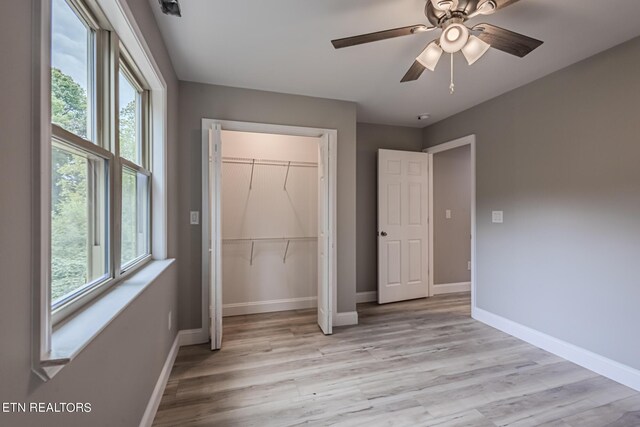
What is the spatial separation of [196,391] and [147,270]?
93cm

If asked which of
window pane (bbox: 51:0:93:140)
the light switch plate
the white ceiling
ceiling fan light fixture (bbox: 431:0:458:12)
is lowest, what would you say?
the light switch plate

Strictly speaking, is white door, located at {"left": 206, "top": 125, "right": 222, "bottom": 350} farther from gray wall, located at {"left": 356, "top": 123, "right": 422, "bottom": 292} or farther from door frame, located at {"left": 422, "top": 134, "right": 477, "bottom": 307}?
door frame, located at {"left": 422, "top": 134, "right": 477, "bottom": 307}

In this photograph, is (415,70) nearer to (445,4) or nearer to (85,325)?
(445,4)

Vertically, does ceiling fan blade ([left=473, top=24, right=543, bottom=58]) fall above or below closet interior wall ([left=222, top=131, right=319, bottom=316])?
above

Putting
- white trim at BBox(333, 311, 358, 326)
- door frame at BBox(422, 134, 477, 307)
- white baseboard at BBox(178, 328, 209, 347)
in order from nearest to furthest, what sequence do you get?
white baseboard at BBox(178, 328, 209, 347), white trim at BBox(333, 311, 358, 326), door frame at BBox(422, 134, 477, 307)

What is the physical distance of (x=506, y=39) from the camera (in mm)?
1622

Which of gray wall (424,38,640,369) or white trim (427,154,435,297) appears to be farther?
white trim (427,154,435,297)

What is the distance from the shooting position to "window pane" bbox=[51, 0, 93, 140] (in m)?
0.99

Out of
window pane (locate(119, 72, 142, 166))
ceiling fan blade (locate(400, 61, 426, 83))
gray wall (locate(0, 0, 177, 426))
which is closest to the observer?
gray wall (locate(0, 0, 177, 426))

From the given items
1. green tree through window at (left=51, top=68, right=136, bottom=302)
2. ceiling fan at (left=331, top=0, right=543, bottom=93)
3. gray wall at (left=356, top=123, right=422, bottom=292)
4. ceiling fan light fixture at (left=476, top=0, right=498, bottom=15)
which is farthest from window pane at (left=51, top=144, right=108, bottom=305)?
gray wall at (left=356, top=123, right=422, bottom=292)

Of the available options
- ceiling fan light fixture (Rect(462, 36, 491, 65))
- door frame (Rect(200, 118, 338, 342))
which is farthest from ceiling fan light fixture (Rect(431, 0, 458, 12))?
door frame (Rect(200, 118, 338, 342))

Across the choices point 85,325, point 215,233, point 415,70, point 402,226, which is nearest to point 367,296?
point 402,226

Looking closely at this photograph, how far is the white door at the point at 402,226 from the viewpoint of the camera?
3.88 meters

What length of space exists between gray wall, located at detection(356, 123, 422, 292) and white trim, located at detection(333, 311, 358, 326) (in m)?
0.81
